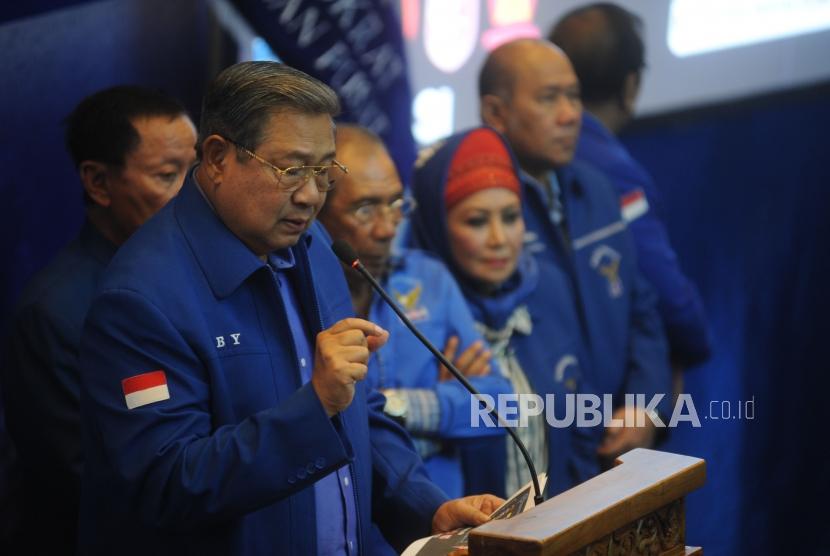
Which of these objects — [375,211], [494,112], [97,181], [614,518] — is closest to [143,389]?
[614,518]

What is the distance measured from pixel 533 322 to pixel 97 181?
56.4 inches

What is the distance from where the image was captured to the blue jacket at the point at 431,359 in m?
3.05

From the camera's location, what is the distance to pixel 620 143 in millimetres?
4371

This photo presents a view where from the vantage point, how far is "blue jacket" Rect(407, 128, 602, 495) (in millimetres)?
3498

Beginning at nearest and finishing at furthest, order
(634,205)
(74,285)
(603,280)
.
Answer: (74,285) → (603,280) → (634,205)

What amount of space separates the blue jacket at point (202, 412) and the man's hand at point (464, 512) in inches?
5.3

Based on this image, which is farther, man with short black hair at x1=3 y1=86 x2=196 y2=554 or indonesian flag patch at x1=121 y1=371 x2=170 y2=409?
man with short black hair at x1=3 y1=86 x2=196 y2=554

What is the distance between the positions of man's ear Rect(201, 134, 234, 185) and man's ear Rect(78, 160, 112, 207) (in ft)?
2.79

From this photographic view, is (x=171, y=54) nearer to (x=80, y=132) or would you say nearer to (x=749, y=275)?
(x=80, y=132)

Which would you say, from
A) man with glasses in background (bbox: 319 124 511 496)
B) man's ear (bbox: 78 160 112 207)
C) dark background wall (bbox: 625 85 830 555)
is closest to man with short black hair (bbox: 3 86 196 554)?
man's ear (bbox: 78 160 112 207)

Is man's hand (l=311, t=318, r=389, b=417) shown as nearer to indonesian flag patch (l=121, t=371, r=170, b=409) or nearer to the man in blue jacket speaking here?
the man in blue jacket speaking

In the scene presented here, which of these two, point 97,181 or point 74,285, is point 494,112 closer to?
point 97,181

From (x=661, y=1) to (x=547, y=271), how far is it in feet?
4.04

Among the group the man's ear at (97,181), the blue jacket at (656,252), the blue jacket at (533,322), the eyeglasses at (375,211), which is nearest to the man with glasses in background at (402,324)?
the eyeglasses at (375,211)
